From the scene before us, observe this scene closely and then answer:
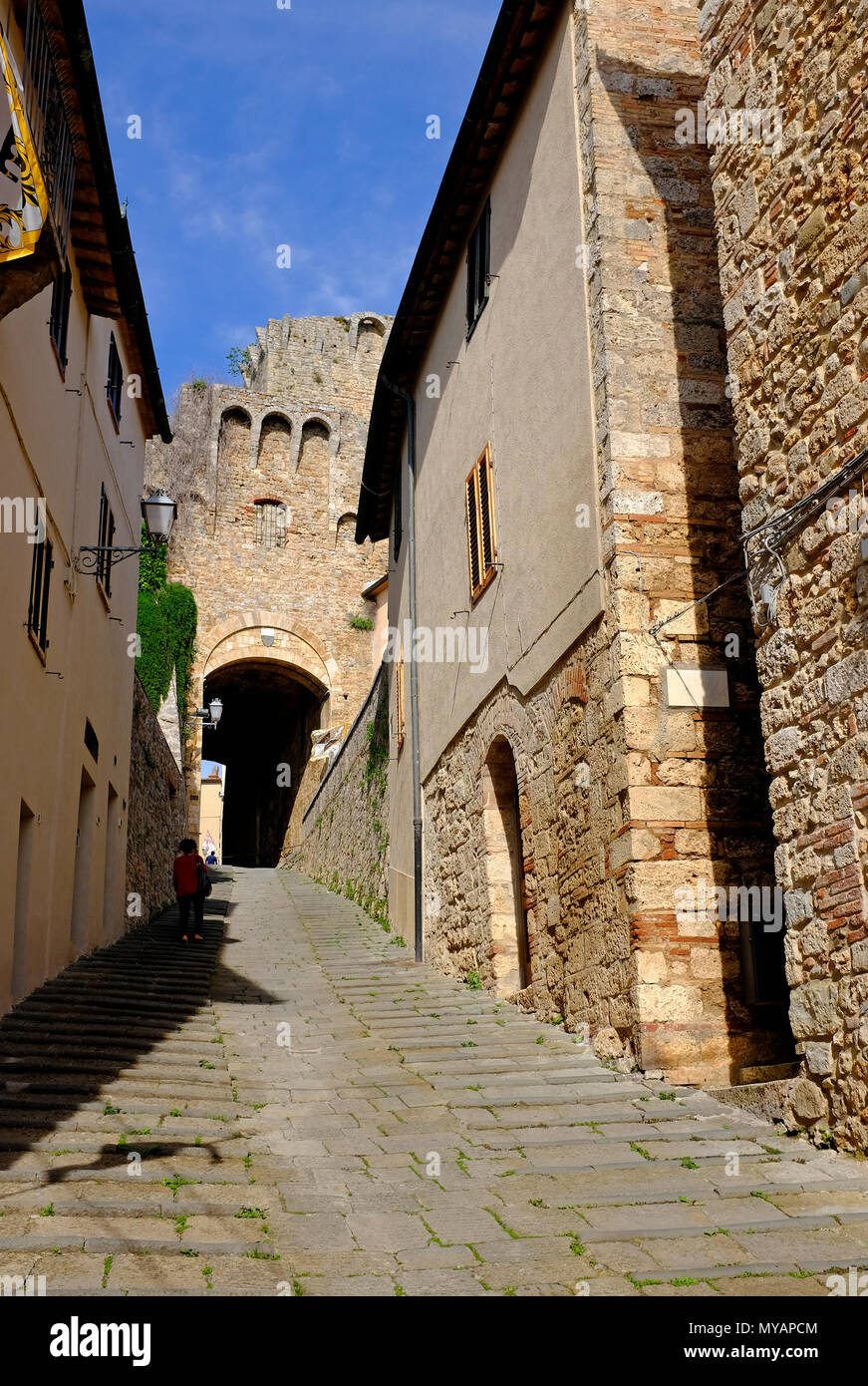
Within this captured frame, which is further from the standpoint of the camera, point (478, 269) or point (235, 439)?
point (235, 439)

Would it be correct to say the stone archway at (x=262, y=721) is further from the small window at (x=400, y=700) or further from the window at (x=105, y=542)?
the window at (x=105, y=542)

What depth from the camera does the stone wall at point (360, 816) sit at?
1658 centimetres

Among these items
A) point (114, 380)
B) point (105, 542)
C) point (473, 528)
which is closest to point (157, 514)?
point (105, 542)

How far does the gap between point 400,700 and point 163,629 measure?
13.3 meters

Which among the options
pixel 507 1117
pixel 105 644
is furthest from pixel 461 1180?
pixel 105 644

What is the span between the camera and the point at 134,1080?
6770mm

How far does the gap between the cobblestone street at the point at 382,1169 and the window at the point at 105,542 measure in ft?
15.1

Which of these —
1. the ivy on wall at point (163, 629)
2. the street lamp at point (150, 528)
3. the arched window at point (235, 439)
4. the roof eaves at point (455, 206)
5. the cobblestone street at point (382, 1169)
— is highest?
the arched window at point (235, 439)

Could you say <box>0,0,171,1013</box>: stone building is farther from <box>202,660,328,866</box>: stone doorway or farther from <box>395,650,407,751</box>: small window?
<box>202,660,328,866</box>: stone doorway

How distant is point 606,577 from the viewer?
7.51m

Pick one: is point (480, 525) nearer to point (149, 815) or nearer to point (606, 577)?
point (606, 577)

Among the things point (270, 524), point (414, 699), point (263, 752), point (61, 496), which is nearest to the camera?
point (61, 496)

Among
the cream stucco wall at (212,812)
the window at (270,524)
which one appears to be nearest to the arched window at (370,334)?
the window at (270,524)

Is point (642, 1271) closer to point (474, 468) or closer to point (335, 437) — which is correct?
point (474, 468)
